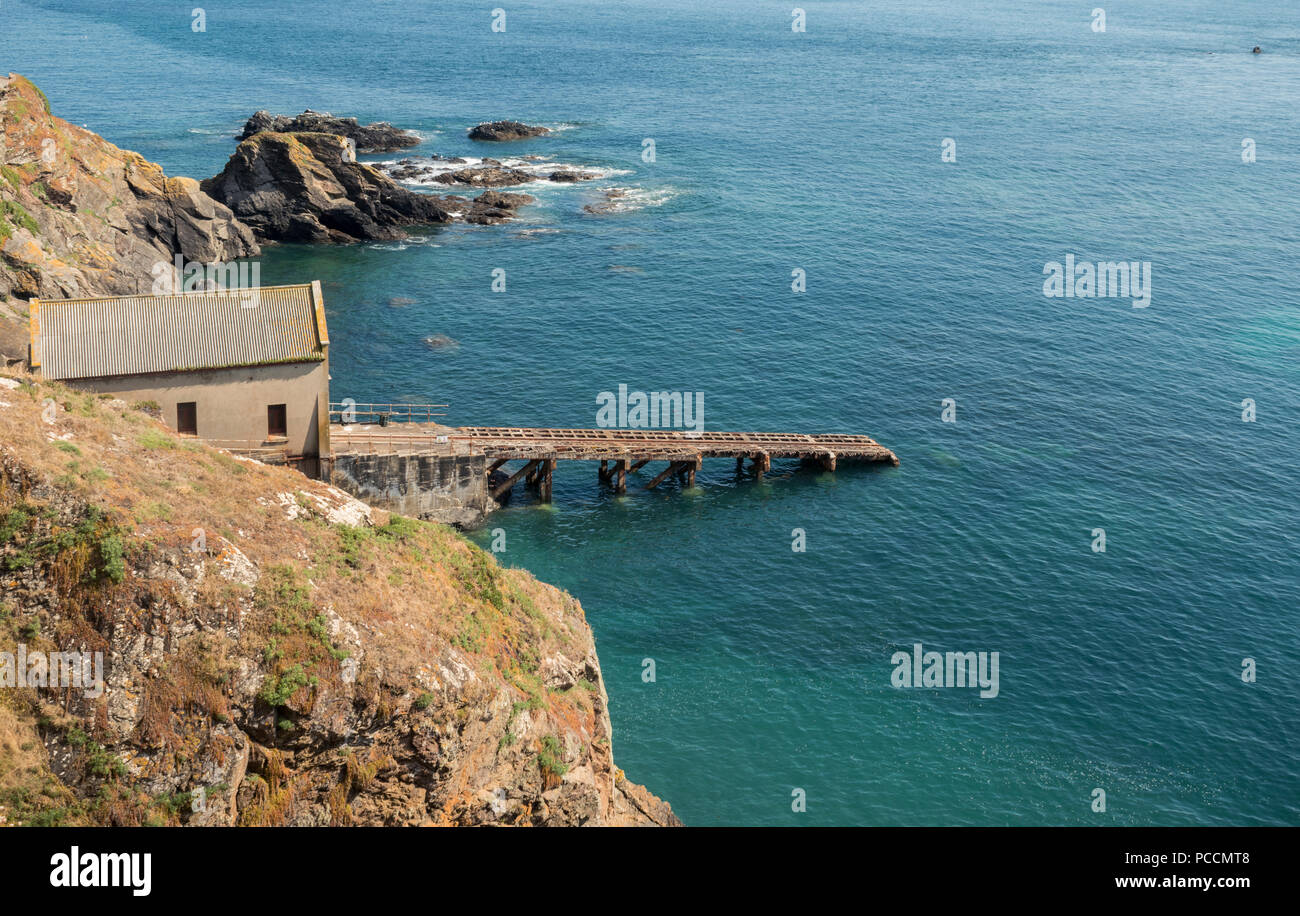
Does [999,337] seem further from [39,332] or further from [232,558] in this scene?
[232,558]

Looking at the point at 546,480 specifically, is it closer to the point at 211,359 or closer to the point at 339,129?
the point at 211,359

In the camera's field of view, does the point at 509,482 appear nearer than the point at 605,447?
Yes

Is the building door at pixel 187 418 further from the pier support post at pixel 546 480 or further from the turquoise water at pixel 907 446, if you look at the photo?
the pier support post at pixel 546 480

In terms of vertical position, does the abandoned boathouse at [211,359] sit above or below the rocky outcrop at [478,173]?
below

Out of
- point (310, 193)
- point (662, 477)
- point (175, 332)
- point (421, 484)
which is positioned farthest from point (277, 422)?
point (310, 193)

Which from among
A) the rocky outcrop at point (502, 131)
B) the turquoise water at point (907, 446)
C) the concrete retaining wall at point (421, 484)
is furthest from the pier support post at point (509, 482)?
the rocky outcrop at point (502, 131)
